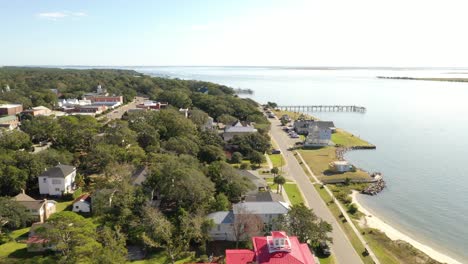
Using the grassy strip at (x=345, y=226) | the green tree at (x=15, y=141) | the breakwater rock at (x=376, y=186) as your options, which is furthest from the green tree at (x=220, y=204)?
the green tree at (x=15, y=141)

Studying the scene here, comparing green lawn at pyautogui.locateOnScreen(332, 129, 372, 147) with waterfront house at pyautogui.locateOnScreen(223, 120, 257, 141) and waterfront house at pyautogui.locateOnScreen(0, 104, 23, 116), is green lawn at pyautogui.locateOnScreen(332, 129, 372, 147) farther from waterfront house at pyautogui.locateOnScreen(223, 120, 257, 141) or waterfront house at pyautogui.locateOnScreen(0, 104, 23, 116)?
waterfront house at pyautogui.locateOnScreen(0, 104, 23, 116)

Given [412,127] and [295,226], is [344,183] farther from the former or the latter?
[412,127]

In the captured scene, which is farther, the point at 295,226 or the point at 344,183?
the point at 344,183

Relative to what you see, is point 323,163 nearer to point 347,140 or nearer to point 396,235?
point 347,140

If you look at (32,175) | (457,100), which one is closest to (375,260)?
(32,175)

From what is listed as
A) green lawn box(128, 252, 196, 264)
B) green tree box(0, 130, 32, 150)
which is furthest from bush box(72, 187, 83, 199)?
green lawn box(128, 252, 196, 264)

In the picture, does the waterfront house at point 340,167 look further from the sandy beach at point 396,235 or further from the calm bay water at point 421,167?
the sandy beach at point 396,235

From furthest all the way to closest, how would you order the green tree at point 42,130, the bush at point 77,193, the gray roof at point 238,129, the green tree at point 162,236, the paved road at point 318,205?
the gray roof at point 238,129 < the green tree at point 42,130 < the bush at point 77,193 < the paved road at point 318,205 < the green tree at point 162,236
